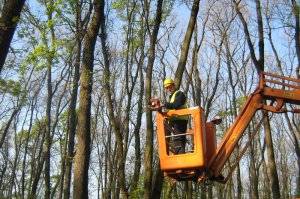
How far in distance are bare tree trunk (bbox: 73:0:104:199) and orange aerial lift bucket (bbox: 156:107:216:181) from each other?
2388 mm

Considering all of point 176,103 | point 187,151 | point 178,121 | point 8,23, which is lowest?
point 187,151

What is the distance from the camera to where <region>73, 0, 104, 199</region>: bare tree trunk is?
28.4ft

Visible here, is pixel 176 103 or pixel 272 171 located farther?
pixel 272 171

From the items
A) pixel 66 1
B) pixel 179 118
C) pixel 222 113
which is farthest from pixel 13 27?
pixel 222 113

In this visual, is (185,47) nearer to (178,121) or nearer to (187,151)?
(178,121)

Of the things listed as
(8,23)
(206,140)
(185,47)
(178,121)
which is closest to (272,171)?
(185,47)

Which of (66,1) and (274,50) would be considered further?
(274,50)

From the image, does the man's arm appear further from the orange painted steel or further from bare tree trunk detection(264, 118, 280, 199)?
bare tree trunk detection(264, 118, 280, 199)

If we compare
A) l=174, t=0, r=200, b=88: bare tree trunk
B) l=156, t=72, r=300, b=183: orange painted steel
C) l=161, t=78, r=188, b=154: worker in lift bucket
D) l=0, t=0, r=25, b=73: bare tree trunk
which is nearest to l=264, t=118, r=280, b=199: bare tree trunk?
l=174, t=0, r=200, b=88: bare tree trunk

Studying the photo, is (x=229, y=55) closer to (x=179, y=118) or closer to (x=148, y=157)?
(x=148, y=157)

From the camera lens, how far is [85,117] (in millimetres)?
9062

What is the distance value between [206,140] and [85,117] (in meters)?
3.03

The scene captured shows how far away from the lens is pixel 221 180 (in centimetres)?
743

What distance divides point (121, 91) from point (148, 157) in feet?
51.6
